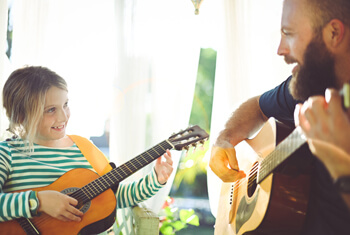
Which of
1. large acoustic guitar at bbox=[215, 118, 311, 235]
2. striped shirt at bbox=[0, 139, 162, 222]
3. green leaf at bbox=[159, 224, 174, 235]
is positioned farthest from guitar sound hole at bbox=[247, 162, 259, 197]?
green leaf at bbox=[159, 224, 174, 235]

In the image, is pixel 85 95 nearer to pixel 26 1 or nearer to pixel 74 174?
pixel 26 1

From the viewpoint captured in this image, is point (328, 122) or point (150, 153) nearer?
point (328, 122)

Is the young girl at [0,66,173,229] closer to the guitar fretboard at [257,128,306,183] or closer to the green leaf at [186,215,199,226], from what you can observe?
the guitar fretboard at [257,128,306,183]

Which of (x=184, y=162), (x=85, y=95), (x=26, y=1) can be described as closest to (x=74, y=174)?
(x=85, y=95)

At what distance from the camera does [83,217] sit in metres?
1.47

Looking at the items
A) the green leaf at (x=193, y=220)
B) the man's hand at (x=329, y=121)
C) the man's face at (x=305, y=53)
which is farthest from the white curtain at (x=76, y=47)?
the man's hand at (x=329, y=121)

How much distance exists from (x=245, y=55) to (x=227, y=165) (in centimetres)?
122

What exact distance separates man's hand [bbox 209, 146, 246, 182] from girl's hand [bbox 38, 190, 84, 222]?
61 centimetres

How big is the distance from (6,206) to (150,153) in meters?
0.62

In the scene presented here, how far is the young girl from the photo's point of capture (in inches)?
60.8

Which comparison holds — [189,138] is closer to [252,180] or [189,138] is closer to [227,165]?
[227,165]

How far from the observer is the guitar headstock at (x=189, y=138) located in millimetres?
1558

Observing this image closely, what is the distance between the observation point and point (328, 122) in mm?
803

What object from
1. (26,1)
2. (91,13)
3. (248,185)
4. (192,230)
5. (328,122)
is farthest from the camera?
(192,230)
